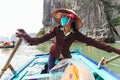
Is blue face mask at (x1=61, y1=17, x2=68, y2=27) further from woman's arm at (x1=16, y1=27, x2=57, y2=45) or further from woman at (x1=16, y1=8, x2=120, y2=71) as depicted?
woman's arm at (x1=16, y1=27, x2=57, y2=45)

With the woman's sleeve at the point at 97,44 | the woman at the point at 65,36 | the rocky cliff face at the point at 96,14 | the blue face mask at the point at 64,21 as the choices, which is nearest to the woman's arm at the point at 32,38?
the woman at the point at 65,36

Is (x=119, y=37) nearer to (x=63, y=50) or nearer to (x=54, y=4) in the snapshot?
(x=54, y=4)

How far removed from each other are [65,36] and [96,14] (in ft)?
134

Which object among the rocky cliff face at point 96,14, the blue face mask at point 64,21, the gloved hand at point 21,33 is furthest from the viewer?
the rocky cliff face at point 96,14

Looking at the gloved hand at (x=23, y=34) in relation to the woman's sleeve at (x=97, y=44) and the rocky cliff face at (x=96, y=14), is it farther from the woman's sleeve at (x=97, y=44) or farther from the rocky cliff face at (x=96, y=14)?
the rocky cliff face at (x=96, y=14)

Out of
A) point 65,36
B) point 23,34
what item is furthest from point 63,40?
point 23,34

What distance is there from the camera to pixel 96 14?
44.9 metres

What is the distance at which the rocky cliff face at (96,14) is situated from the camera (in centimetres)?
4203

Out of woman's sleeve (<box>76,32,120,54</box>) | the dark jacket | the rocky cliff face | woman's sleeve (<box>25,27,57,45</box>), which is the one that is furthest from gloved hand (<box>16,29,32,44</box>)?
the rocky cliff face

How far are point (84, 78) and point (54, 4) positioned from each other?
2087 inches

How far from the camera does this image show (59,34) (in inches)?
181

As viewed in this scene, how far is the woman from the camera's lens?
14.4 feet

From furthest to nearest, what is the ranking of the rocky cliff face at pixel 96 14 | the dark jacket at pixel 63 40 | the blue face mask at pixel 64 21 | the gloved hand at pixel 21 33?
the rocky cliff face at pixel 96 14 < the dark jacket at pixel 63 40 < the blue face mask at pixel 64 21 < the gloved hand at pixel 21 33

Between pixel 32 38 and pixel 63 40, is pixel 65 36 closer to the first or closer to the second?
pixel 63 40
